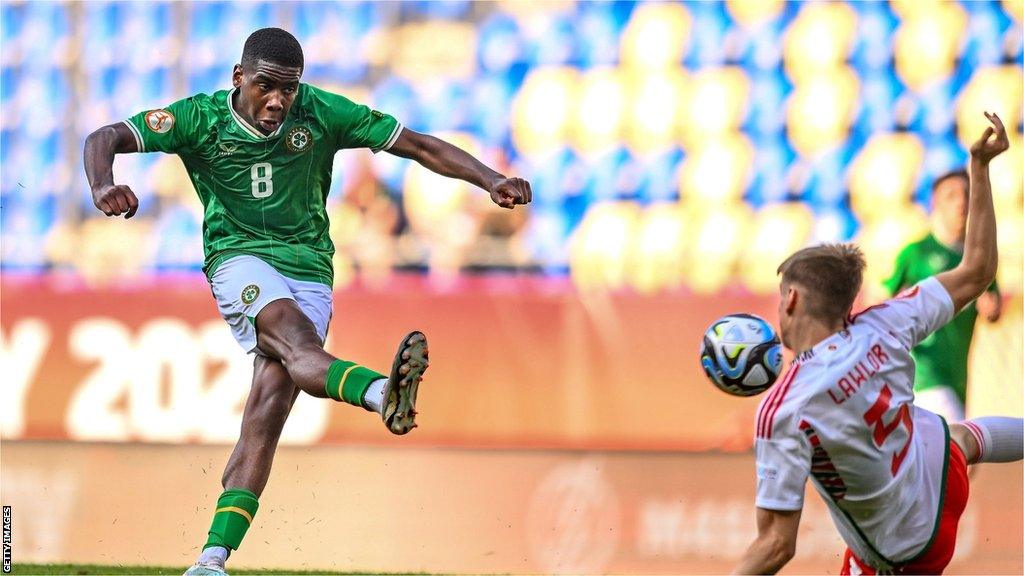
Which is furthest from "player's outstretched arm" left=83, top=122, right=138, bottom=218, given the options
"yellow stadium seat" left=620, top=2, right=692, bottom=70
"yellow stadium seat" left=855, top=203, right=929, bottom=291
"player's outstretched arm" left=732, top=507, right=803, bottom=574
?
"yellow stadium seat" left=855, top=203, right=929, bottom=291

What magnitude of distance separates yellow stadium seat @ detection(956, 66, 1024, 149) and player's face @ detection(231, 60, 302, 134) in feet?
16.2

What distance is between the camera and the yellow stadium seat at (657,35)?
371 inches

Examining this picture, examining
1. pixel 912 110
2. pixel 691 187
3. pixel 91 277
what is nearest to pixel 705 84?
pixel 691 187

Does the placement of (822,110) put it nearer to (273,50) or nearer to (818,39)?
(818,39)

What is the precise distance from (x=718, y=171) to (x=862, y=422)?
17.3 ft

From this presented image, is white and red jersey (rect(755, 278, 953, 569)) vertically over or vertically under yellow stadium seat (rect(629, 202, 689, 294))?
under

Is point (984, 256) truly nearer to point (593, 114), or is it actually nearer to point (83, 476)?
point (593, 114)

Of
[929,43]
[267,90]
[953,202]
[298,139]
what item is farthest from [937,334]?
[267,90]

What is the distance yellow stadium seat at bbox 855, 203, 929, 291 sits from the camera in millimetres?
8977

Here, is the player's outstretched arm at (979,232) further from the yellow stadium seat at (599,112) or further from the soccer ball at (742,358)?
the yellow stadium seat at (599,112)

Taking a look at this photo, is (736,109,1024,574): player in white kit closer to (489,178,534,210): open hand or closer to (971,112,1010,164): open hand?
(971,112,1010,164): open hand

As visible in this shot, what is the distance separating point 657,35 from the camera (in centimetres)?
942

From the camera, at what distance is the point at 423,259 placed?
9.31m

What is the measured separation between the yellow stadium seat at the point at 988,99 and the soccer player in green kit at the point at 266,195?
4.41 metres
